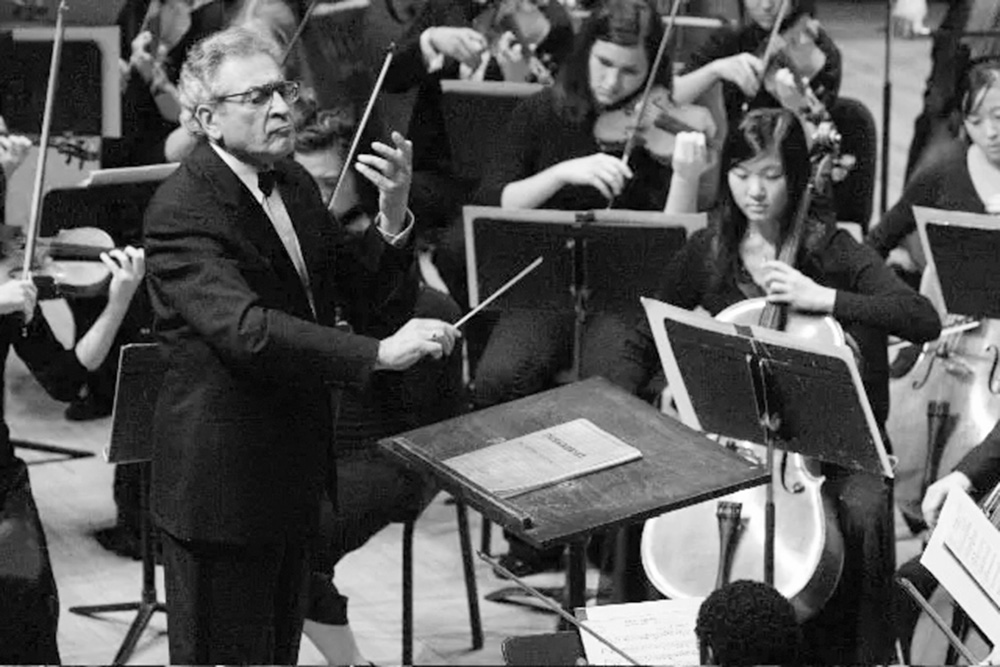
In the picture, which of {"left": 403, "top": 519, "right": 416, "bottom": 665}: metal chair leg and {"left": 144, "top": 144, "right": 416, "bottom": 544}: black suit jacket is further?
{"left": 403, "top": 519, "right": 416, "bottom": 665}: metal chair leg

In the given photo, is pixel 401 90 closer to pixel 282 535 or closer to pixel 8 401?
pixel 8 401

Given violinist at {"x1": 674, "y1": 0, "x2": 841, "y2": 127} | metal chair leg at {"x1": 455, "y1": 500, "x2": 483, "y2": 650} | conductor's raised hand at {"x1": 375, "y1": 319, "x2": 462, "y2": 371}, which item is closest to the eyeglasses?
conductor's raised hand at {"x1": 375, "y1": 319, "x2": 462, "y2": 371}

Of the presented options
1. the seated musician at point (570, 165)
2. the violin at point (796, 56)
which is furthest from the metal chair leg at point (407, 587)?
the violin at point (796, 56)

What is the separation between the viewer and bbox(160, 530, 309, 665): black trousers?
315 centimetres

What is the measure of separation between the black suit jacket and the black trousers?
0.17 feet

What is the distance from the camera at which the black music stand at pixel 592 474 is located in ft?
9.57

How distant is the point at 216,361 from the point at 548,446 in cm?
54

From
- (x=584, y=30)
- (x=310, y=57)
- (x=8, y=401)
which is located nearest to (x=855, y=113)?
(x=584, y=30)

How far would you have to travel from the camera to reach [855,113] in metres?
5.69

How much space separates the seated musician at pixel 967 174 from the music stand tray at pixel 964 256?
445 mm

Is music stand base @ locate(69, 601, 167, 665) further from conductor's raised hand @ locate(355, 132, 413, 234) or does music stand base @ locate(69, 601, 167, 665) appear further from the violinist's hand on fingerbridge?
the violinist's hand on fingerbridge

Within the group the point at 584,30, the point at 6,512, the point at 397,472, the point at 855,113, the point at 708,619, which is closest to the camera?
the point at 708,619

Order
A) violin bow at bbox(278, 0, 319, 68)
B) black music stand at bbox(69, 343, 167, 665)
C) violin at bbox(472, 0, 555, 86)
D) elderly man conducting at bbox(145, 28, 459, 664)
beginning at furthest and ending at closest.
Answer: violin at bbox(472, 0, 555, 86) → violin bow at bbox(278, 0, 319, 68) → black music stand at bbox(69, 343, 167, 665) → elderly man conducting at bbox(145, 28, 459, 664)

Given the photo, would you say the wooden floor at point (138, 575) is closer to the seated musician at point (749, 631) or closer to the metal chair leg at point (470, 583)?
the metal chair leg at point (470, 583)
